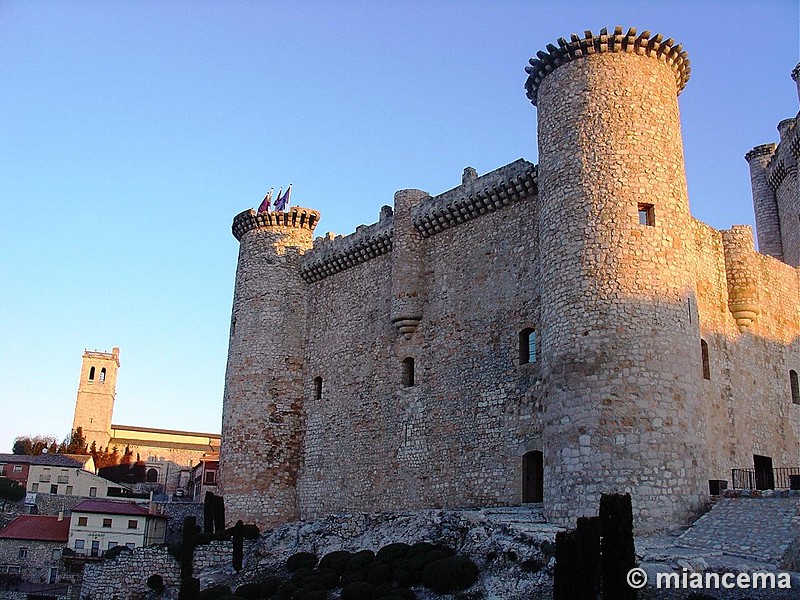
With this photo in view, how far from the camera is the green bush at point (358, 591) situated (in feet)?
52.4

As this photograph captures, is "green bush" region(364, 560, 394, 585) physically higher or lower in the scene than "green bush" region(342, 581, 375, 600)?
higher

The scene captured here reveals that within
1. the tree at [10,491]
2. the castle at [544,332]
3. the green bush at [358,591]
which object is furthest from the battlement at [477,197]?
the tree at [10,491]

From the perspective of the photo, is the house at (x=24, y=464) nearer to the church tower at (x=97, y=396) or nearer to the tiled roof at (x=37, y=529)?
the tiled roof at (x=37, y=529)

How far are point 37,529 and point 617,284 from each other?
101 feet

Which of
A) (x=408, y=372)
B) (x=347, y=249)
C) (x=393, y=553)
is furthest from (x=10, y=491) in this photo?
(x=393, y=553)

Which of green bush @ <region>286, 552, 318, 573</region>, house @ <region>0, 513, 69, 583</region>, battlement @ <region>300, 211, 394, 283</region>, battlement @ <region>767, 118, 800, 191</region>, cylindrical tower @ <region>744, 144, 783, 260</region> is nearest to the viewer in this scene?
green bush @ <region>286, 552, 318, 573</region>

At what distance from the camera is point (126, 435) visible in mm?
72250

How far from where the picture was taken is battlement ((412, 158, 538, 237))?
21.1 meters

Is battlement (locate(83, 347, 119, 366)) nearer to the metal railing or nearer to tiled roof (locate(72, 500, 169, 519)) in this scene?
tiled roof (locate(72, 500, 169, 519))

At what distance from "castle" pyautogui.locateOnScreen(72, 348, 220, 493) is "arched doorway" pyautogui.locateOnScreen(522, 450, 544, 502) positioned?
153ft

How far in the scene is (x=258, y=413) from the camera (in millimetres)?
27000

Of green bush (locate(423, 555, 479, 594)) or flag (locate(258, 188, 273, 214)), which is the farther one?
flag (locate(258, 188, 273, 214))

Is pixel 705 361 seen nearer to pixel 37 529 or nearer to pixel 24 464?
pixel 37 529

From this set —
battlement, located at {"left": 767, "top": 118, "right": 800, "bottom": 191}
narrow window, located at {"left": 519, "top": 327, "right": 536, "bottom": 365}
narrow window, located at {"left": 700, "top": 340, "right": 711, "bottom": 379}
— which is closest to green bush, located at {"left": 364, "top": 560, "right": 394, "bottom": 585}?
narrow window, located at {"left": 519, "top": 327, "right": 536, "bottom": 365}
